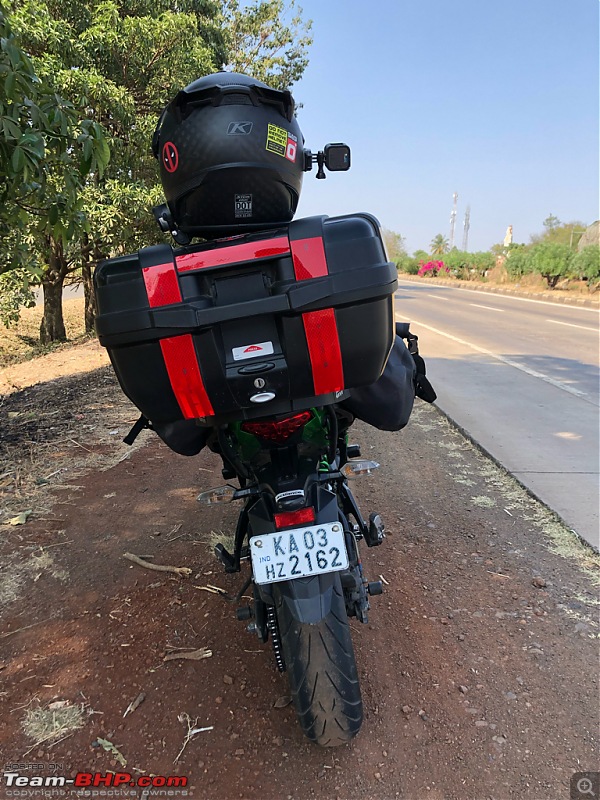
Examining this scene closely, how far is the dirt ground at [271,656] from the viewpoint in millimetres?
1743

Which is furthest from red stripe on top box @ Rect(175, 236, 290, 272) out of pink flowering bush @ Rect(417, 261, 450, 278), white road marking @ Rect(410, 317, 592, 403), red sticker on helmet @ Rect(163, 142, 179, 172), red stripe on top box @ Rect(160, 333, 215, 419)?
pink flowering bush @ Rect(417, 261, 450, 278)

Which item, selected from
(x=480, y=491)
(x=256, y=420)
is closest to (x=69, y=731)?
(x=256, y=420)

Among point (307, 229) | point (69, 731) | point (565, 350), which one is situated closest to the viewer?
point (307, 229)

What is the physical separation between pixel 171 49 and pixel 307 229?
8.49 meters

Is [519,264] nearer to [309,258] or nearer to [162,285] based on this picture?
[309,258]

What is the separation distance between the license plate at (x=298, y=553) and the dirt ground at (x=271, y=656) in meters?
0.61

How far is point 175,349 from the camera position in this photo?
4.84ft

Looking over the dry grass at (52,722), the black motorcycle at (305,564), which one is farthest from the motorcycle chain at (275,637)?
the dry grass at (52,722)

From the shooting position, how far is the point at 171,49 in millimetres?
8258

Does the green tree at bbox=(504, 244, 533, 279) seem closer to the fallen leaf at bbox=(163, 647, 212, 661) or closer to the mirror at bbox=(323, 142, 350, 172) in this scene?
the mirror at bbox=(323, 142, 350, 172)

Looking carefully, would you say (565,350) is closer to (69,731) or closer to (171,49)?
(171,49)

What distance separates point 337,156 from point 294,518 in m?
1.34

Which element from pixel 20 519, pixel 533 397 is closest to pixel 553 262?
pixel 533 397

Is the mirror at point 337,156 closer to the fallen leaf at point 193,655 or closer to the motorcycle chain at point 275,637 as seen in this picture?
the motorcycle chain at point 275,637
